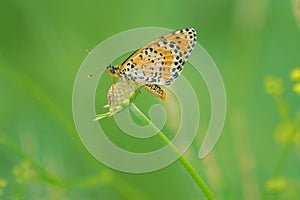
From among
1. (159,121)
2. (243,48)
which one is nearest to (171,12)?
(243,48)

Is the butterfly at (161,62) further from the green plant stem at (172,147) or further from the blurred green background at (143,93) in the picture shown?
the blurred green background at (143,93)

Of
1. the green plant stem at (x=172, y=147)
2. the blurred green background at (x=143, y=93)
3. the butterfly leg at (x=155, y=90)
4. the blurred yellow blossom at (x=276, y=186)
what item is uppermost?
the blurred green background at (x=143, y=93)

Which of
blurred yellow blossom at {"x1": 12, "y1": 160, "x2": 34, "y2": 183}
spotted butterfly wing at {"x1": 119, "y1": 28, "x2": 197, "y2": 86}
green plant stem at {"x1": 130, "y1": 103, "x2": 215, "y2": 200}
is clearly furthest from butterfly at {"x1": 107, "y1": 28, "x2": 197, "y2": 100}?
blurred yellow blossom at {"x1": 12, "y1": 160, "x2": 34, "y2": 183}

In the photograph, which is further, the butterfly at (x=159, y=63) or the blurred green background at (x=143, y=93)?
the blurred green background at (x=143, y=93)

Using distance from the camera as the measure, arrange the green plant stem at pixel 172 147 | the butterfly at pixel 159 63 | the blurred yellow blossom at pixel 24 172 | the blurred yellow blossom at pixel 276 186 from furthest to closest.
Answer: the blurred yellow blossom at pixel 276 186 < the blurred yellow blossom at pixel 24 172 < the butterfly at pixel 159 63 < the green plant stem at pixel 172 147

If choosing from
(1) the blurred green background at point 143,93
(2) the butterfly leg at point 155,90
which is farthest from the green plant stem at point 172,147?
(1) the blurred green background at point 143,93

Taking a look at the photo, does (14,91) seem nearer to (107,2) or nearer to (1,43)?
(1,43)

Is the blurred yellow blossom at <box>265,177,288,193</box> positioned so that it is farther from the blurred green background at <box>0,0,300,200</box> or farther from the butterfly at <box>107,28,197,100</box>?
the butterfly at <box>107,28,197,100</box>
